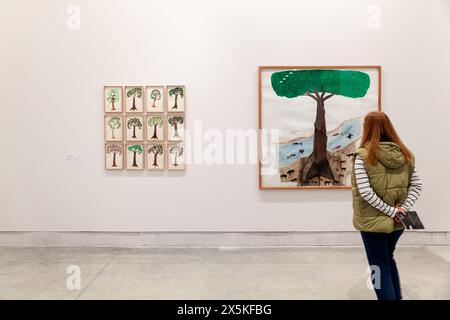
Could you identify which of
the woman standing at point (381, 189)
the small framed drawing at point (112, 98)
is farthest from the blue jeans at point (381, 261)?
the small framed drawing at point (112, 98)

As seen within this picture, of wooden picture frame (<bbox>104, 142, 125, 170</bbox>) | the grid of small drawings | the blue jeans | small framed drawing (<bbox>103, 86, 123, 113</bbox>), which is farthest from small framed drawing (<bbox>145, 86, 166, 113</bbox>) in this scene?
the blue jeans

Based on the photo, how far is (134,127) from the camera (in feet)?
15.3

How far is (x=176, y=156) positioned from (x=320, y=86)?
183 centimetres

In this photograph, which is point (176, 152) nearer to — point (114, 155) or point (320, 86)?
point (114, 155)

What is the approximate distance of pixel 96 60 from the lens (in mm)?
4605

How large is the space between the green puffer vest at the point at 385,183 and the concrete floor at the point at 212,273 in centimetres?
96

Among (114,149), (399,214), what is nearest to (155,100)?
(114,149)

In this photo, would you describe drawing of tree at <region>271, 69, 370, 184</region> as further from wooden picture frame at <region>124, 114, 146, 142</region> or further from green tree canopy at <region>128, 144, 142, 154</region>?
green tree canopy at <region>128, 144, 142, 154</region>

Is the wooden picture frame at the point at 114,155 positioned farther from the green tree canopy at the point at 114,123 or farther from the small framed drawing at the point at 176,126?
the small framed drawing at the point at 176,126

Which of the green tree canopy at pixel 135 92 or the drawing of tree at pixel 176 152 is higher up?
the green tree canopy at pixel 135 92

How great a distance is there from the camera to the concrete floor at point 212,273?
11.0 ft

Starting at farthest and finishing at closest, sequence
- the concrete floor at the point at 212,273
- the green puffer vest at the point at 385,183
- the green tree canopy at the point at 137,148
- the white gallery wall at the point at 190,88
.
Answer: the green tree canopy at the point at 137,148
the white gallery wall at the point at 190,88
the concrete floor at the point at 212,273
the green puffer vest at the point at 385,183

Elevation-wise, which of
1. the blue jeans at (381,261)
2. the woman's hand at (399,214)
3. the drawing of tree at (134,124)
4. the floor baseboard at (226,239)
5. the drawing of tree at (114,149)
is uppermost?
the drawing of tree at (134,124)

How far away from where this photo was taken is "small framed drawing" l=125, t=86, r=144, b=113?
462 cm
